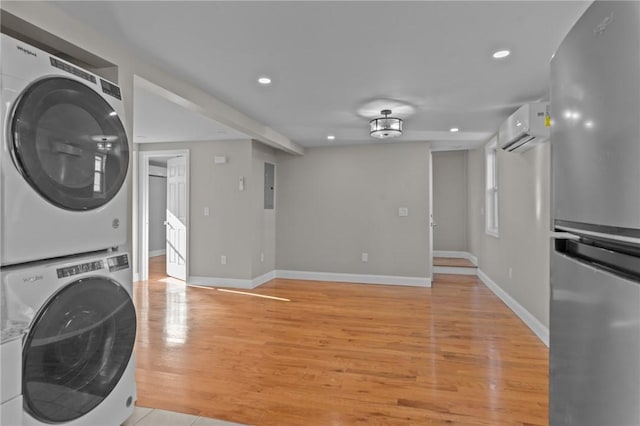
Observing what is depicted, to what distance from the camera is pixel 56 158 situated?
143 centimetres

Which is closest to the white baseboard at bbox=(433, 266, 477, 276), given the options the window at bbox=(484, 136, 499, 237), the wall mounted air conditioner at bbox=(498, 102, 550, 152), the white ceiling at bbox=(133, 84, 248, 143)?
the window at bbox=(484, 136, 499, 237)

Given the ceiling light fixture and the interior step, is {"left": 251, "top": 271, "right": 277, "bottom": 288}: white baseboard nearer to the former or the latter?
the ceiling light fixture

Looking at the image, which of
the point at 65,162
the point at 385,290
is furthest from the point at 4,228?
the point at 385,290

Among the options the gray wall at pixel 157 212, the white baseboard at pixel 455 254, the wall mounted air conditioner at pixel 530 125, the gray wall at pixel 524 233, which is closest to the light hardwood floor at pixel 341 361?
the gray wall at pixel 524 233

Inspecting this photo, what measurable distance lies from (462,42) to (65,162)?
91.0 inches

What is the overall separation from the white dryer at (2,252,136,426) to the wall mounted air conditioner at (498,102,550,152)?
3296 millimetres

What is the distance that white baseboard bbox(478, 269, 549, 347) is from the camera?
10.2 ft

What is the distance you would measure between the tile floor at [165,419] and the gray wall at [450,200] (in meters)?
6.42

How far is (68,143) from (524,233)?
13.2 feet

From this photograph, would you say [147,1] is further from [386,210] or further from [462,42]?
[386,210]

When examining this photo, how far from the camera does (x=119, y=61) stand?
2.22 meters

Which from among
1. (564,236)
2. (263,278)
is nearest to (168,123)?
(263,278)

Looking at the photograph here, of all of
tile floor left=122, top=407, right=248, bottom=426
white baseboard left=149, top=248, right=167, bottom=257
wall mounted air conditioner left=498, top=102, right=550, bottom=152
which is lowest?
tile floor left=122, top=407, right=248, bottom=426

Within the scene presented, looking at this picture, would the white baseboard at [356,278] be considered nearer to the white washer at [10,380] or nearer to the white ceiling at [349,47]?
the white ceiling at [349,47]
